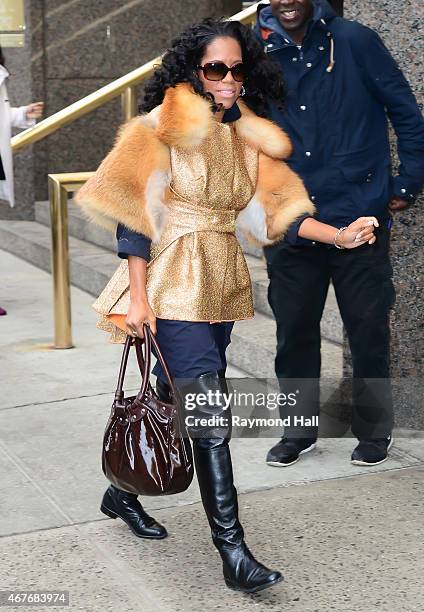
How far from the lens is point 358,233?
3613 mm

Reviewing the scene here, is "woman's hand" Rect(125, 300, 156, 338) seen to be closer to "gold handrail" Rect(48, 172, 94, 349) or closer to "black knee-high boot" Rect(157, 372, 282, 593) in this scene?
"black knee-high boot" Rect(157, 372, 282, 593)

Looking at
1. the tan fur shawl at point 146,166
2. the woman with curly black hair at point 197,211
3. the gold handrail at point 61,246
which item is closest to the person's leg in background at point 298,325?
the woman with curly black hair at point 197,211

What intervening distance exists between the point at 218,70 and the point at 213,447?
1.10m

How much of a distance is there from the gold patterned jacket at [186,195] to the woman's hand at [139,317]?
0.06 m

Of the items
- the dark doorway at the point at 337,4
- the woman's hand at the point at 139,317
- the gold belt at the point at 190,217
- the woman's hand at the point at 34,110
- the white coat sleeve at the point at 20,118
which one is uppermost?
the dark doorway at the point at 337,4

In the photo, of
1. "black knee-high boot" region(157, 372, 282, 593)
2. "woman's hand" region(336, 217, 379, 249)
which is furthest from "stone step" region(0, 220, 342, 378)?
"black knee-high boot" region(157, 372, 282, 593)

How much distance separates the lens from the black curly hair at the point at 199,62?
3418mm

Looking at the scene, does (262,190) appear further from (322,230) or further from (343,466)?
(343,466)

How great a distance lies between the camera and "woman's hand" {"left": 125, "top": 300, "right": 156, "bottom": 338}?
133 inches

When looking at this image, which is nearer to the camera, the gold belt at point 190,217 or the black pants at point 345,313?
the gold belt at point 190,217

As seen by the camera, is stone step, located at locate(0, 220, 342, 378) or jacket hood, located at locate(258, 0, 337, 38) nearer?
jacket hood, located at locate(258, 0, 337, 38)

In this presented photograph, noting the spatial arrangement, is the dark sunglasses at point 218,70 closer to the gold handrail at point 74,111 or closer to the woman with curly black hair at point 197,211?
the woman with curly black hair at point 197,211

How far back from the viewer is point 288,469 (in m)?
4.43

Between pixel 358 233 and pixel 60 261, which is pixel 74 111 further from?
pixel 358 233
